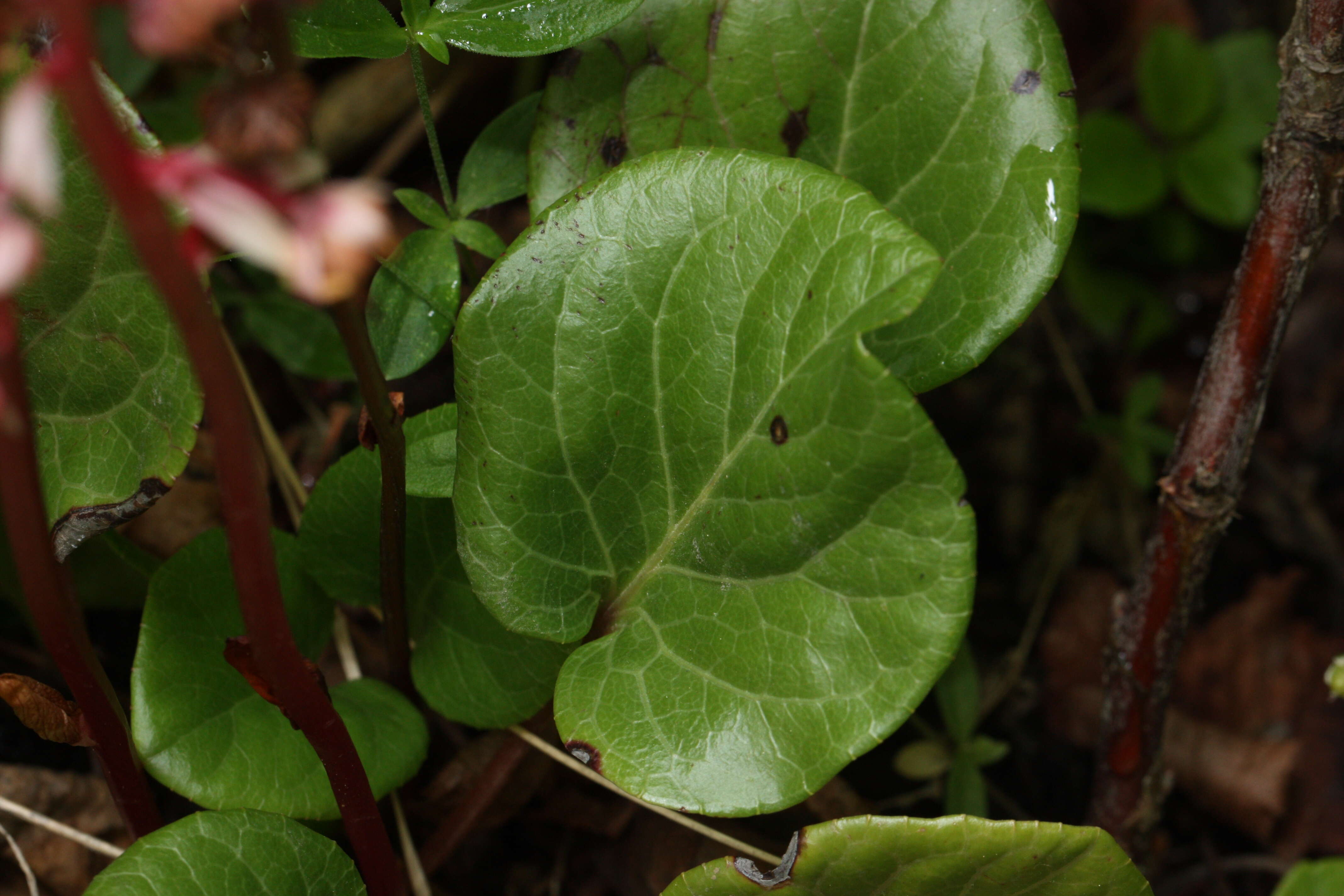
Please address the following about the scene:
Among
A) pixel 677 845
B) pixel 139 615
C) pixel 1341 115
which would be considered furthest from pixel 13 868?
pixel 1341 115

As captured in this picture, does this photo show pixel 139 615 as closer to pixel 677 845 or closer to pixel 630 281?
pixel 677 845

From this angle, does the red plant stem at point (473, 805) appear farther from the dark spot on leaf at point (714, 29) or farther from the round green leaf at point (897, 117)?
the dark spot on leaf at point (714, 29)

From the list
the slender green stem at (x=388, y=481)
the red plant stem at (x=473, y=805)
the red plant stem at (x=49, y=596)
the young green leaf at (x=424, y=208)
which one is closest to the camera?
the red plant stem at (x=49, y=596)

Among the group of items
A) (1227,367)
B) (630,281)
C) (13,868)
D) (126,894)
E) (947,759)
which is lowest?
(947,759)

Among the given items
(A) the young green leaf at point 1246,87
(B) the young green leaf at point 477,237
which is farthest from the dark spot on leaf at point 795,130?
(A) the young green leaf at point 1246,87

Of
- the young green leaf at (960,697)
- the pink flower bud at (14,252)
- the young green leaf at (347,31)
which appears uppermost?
the young green leaf at (347,31)

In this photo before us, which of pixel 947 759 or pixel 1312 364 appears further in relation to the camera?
pixel 1312 364
